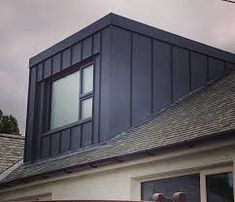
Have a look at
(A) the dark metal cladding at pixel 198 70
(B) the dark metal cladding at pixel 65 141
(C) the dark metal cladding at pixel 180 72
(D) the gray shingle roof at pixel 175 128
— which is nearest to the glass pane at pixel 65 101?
(B) the dark metal cladding at pixel 65 141

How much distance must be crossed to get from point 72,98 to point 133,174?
3593mm

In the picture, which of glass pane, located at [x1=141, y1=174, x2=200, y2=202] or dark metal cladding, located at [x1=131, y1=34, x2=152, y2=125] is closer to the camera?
glass pane, located at [x1=141, y1=174, x2=200, y2=202]

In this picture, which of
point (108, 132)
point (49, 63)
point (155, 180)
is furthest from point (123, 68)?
point (155, 180)

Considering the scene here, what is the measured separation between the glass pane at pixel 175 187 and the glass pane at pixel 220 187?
233mm

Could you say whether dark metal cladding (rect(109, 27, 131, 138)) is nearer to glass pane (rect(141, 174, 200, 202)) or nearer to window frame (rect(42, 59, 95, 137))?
window frame (rect(42, 59, 95, 137))

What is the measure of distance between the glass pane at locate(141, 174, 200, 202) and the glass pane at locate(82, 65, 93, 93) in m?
3.32

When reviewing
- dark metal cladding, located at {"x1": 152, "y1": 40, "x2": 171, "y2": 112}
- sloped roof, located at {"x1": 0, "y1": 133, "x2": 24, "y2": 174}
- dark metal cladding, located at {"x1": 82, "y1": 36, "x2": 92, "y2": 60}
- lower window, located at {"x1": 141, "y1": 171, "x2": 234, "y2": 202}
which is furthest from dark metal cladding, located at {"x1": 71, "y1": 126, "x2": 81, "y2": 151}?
sloped roof, located at {"x1": 0, "y1": 133, "x2": 24, "y2": 174}

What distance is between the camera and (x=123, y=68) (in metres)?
12.2

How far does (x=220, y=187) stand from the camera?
27.8 ft

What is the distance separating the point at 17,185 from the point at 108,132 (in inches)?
99.8

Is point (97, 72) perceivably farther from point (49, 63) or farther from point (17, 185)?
point (17, 185)

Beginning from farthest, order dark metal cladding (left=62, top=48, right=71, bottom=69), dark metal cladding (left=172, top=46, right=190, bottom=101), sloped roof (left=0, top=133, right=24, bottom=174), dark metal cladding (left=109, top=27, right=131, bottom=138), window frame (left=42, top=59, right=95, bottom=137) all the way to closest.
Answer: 1. sloped roof (left=0, top=133, right=24, bottom=174)
2. dark metal cladding (left=62, top=48, right=71, bottom=69)
3. dark metal cladding (left=172, top=46, right=190, bottom=101)
4. window frame (left=42, top=59, right=95, bottom=137)
5. dark metal cladding (left=109, top=27, right=131, bottom=138)

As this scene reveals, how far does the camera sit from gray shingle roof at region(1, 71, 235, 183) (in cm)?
898

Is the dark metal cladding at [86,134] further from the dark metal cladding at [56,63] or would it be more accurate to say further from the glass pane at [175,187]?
Result: the glass pane at [175,187]
